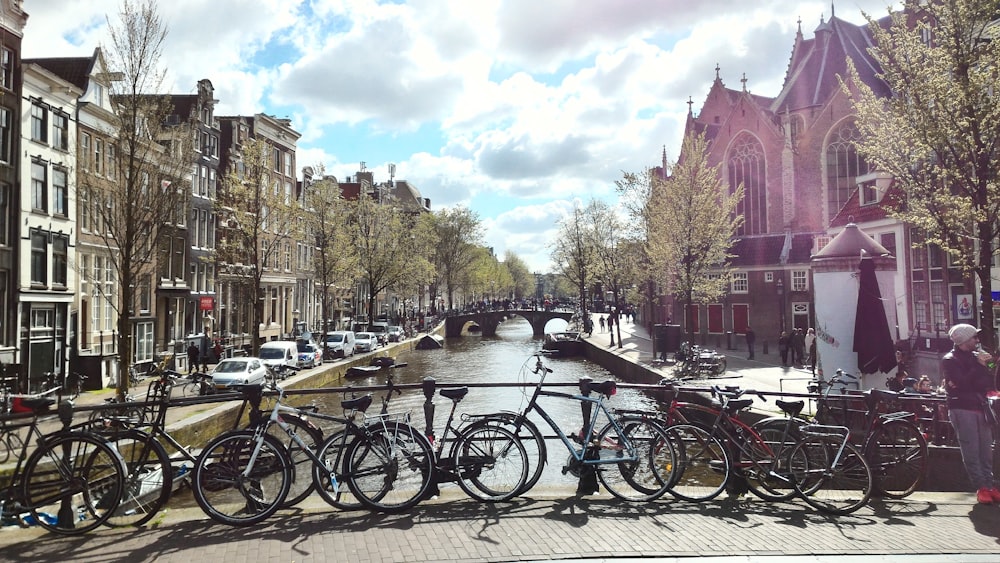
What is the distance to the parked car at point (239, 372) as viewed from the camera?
902 inches

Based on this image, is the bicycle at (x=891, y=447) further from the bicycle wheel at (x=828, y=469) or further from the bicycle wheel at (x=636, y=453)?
the bicycle wheel at (x=636, y=453)

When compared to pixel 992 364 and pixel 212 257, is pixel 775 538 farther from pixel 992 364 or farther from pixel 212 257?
pixel 212 257

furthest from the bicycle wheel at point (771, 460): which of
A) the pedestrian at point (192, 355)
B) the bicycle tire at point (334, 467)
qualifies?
the pedestrian at point (192, 355)

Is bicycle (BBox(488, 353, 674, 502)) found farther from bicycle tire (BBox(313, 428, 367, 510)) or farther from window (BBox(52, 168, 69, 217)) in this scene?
window (BBox(52, 168, 69, 217))

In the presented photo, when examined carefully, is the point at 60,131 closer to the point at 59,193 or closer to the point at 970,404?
the point at 59,193

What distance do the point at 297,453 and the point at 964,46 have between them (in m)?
13.1

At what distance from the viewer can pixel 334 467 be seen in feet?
20.1

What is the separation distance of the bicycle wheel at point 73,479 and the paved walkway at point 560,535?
0.21 m

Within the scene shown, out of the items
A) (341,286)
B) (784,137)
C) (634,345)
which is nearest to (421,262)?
(341,286)

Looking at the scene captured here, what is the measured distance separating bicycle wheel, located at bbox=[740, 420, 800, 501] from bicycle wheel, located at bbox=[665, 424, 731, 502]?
0.23 meters

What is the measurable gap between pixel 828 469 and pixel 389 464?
427cm

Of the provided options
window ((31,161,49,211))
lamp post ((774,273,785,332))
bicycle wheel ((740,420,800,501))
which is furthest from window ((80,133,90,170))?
lamp post ((774,273,785,332))

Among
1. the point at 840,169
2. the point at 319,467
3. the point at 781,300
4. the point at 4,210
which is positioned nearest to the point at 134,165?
the point at 4,210

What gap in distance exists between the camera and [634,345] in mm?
43219
